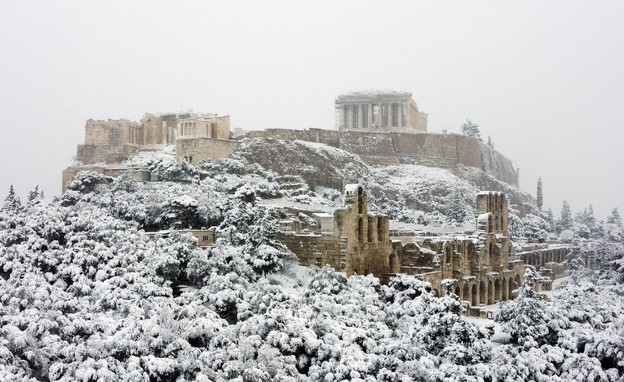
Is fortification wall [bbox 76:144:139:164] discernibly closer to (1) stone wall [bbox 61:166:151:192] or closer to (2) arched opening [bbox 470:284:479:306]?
(1) stone wall [bbox 61:166:151:192]

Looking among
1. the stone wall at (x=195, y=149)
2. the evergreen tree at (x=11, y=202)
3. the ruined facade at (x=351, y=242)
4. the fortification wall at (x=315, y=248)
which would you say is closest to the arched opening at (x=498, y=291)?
the ruined facade at (x=351, y=242)

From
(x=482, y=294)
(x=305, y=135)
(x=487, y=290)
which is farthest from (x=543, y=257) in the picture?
(x=305, y=135)

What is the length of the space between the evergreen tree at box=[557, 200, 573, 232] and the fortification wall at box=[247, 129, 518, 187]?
37.0 feet

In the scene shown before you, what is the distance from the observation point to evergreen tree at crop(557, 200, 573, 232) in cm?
7662

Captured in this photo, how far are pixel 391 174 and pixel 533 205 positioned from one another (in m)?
23.9

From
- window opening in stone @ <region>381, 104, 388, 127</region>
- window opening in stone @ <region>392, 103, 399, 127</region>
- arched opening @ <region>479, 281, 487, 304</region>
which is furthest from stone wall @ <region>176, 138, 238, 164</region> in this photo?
window opening in stone @ <region>392, 103, 399, 127</region>

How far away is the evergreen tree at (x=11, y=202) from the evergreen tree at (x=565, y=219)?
181ft

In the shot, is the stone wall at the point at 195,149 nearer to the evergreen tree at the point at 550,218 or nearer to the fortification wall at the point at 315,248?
the fortification wall at the point at 315,248

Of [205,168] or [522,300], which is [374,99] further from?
[522,300]

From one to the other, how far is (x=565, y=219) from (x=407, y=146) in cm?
1858

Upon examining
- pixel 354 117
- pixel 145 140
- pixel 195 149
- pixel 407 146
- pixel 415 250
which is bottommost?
pixel 415 250

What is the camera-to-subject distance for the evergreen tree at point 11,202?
39.2 m

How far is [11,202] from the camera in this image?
135ft

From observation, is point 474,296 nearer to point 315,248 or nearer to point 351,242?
point 351,242
